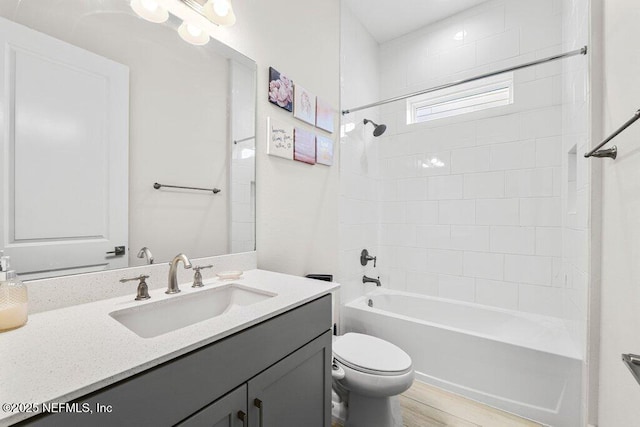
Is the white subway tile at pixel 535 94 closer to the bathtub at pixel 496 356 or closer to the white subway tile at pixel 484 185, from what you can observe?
the white subway tile at pixel 484 185

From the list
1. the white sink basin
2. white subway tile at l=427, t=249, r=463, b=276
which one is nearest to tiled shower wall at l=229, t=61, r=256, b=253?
the white sink basin

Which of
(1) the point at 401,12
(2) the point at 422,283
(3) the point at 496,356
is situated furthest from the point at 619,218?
(1) the point at 401,12

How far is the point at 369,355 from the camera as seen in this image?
1.50 m

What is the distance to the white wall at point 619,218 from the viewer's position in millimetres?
863

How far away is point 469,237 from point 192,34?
2415mm

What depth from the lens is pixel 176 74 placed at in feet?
3.92

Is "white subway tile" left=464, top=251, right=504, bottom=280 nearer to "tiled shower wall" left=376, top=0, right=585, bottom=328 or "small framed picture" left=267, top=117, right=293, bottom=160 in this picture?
"tiled shower wall" left=376, top=0, right=585, bottom=328

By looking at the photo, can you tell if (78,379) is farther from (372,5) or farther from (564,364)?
(372,5)

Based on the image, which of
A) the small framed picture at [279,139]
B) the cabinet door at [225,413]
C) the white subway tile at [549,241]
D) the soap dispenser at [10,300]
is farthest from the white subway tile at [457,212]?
the soap dispenser at [10,300]

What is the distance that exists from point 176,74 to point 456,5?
2.43 m

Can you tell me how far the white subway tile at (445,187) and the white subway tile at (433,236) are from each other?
0.28 m

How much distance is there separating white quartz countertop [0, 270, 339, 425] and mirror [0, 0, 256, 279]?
0.22 m

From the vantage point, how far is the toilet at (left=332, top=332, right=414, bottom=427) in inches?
53.1

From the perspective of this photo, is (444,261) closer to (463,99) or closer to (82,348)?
(463,99)
